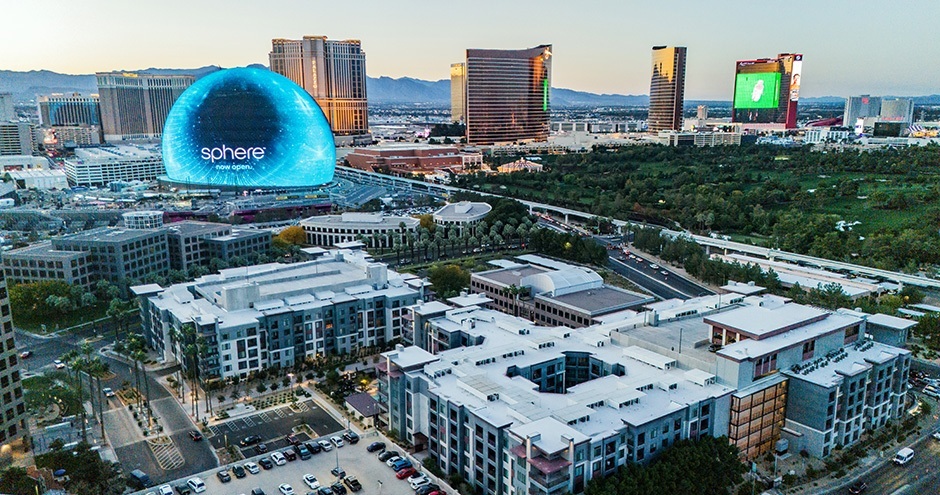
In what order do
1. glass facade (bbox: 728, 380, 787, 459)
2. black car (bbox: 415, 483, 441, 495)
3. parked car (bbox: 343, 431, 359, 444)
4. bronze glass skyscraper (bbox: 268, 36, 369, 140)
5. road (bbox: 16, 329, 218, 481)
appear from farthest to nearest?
bronze glass skyscraper (bbox: 268, 36, 369, 140), parked car (bbox: 343, 431, 359, 444), road (bbox: 16, 329, 218, 481), glass facade (bbox: 728, 380, 787, 459), black car (bbox: 415, 483, 441, 495)

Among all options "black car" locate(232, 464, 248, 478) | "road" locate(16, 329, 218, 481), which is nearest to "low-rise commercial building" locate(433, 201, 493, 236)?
"road" locate(16, 329, 218, 481)

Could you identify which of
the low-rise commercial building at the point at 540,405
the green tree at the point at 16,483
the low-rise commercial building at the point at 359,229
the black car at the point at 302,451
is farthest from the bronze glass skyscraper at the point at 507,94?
the green tree at the point at 16,483

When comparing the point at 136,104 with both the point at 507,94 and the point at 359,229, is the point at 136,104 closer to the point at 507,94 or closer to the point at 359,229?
the point at 507,94

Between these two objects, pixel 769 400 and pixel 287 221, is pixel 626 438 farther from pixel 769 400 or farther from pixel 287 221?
pixel 287 221

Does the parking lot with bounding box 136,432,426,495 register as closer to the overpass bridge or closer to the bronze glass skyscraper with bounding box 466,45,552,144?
the overpass bridge

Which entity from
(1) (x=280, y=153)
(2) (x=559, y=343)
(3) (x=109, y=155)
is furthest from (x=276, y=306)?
(3) (x=109, y=155)

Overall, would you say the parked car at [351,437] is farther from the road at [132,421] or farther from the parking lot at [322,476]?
the road at [132,421]
